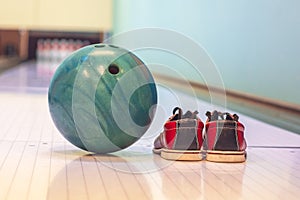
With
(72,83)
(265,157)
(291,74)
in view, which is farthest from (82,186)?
(291,74)

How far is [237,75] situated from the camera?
2914 millimetres

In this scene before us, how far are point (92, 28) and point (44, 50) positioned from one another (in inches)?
48.2

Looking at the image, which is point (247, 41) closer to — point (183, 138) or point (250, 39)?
point (250, 39)

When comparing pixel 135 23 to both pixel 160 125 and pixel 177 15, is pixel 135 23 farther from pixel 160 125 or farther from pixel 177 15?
pixel 160 125

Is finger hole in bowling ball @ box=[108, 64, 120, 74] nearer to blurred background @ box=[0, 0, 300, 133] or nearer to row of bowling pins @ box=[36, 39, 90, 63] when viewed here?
blurred background @ box=[0, 0, 300, 133]

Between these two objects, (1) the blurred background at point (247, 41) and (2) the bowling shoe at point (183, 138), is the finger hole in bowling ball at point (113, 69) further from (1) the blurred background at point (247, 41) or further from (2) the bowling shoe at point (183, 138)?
(1) the blurred background at point (247, 41)

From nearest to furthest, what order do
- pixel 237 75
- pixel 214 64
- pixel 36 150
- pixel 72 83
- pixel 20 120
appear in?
pixel 72 83
pixel 36 150
pixel 20 120
pixel 237 75
pixel 214 64

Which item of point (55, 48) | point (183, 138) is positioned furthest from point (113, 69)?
point (55, 48)

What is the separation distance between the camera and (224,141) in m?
1.38

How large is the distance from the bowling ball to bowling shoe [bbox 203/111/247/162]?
0.16 metres

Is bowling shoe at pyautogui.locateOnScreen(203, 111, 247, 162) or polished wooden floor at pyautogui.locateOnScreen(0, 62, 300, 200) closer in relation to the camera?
polished wooden floor at pyautogui.locateOnScreen(0, 62, 300, 200)

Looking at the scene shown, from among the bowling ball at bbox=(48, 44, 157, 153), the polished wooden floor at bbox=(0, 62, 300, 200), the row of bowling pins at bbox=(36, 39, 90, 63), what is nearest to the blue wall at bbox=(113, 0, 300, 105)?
the polished wooden floor at bbox=(0, 62, 300, 200)

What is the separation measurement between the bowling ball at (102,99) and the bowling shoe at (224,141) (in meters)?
0.16

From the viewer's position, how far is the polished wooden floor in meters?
1.06
